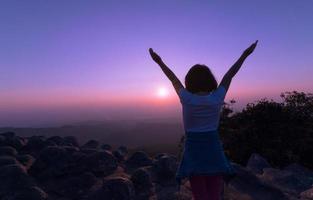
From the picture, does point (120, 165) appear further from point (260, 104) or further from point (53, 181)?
point (260, 104)

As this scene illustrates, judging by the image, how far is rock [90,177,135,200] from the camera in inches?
621

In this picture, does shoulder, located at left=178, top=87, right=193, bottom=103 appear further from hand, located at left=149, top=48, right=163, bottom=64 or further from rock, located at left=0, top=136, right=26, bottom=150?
rock, located at left=0, top=136, right=26, bottom=150

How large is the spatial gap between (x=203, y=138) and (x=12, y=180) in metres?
13.9

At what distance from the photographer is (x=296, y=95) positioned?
29.9 metres

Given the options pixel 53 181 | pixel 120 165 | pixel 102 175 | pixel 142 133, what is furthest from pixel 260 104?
pixel 142 133

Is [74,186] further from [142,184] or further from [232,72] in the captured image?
[232,72]

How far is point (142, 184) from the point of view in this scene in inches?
721

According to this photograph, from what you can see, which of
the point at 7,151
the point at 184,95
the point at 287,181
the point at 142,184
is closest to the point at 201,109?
the point at 184,95

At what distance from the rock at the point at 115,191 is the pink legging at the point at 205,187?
10669 millimetres

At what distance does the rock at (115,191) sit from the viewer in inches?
621

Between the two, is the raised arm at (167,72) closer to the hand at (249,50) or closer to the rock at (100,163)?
the hand at (249,50)

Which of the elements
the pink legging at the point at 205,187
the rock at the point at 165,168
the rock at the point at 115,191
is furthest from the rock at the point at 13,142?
the pink legging at the point at 205,187

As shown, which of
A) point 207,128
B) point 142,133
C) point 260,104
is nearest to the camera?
point 207,128

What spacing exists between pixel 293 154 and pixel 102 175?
10.6 m
